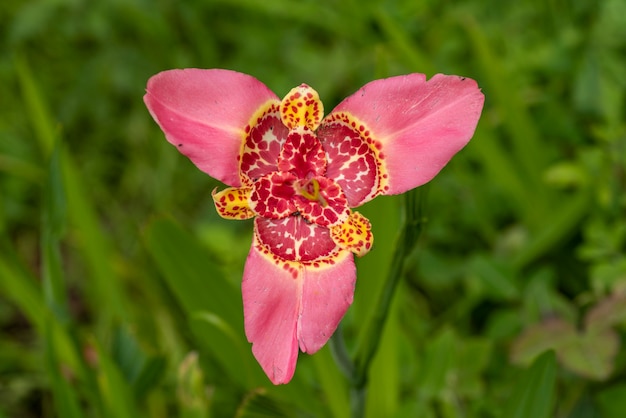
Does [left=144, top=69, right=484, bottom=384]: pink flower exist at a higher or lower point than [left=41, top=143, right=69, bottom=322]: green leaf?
higher

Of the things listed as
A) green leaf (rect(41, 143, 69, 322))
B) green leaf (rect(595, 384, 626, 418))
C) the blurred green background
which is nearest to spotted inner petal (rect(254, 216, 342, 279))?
the blurred green background

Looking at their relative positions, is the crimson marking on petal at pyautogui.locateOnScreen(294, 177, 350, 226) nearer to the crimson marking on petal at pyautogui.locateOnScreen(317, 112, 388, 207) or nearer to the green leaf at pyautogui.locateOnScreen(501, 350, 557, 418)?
the crimson marking on petal at pyautogui.locateOnScreen(317, 112, 388, 207)

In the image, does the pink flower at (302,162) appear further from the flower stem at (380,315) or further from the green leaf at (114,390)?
the green leaf at (114,390)

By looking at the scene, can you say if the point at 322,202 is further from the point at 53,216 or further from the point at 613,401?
the point at 613,401

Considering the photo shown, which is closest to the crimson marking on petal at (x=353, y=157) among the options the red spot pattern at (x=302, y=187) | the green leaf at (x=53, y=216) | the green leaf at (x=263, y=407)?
the red spot pattern at (x=302, y=187)

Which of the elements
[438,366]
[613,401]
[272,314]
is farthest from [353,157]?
[613,401]

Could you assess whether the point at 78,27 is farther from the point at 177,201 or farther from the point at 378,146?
the point at 378,146
